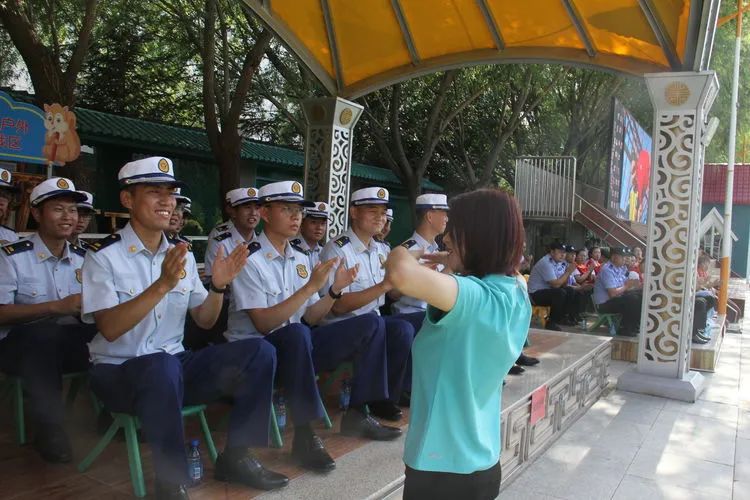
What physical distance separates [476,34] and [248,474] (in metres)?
4.43

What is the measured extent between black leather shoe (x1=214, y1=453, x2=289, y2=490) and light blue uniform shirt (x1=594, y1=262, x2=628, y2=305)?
6443 millimetres

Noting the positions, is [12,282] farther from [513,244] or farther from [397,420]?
[513,244]

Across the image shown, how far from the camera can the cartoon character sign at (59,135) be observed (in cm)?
762

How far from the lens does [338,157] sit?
231 inches

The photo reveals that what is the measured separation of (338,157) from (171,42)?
905 cm

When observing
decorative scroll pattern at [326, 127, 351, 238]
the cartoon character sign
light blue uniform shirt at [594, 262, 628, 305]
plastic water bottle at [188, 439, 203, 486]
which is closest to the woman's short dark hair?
plastic water bottle at [188, 439, 203, 486]

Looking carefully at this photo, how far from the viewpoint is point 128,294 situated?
2486 millimetres

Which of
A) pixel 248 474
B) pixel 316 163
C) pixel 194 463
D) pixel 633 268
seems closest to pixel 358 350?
pixel 248 474

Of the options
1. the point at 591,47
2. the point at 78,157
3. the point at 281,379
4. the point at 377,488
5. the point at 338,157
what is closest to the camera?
the point at 377,488

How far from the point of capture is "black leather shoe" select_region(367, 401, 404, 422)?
350 cm

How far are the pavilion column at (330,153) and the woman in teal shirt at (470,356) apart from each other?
414cm

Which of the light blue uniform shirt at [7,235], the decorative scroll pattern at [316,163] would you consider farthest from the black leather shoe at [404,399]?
the light blue uniform shirt at [7,235]

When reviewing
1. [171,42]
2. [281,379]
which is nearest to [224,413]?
[281,379]

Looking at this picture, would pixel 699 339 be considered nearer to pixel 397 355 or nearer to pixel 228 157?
pixel 397 355
